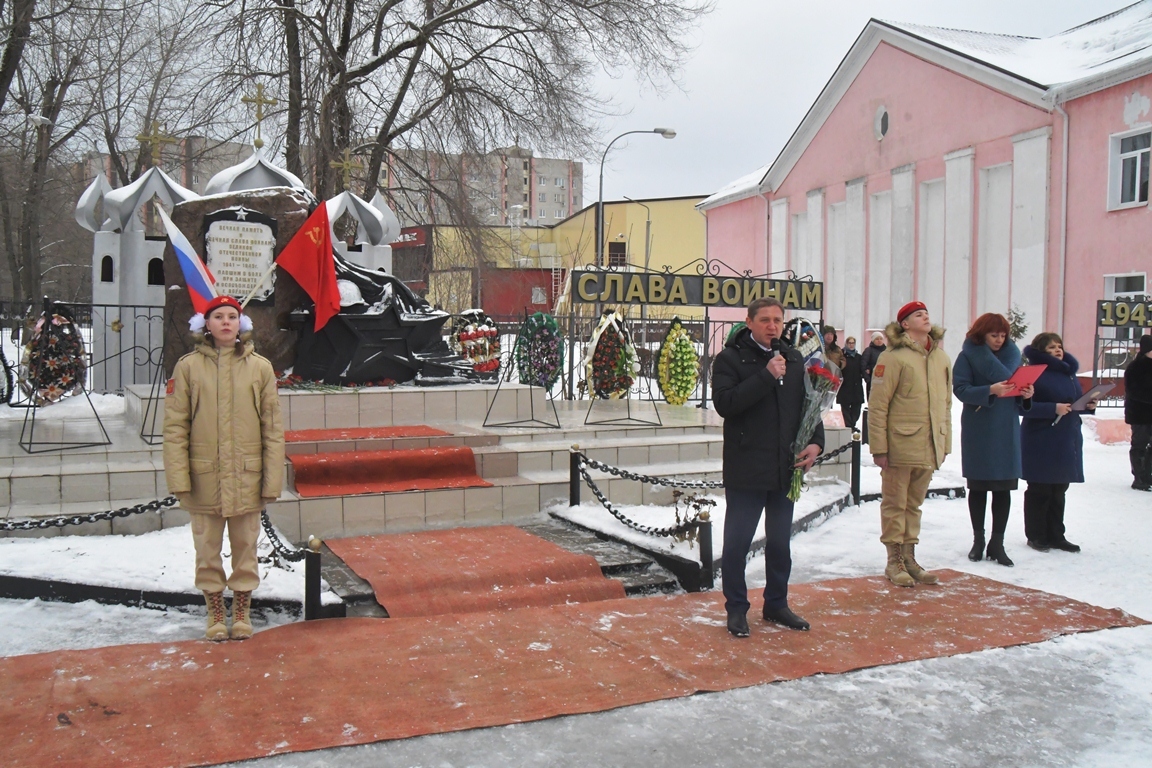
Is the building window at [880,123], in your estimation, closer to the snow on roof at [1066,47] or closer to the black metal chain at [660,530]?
the snow on roof at [1066,47]

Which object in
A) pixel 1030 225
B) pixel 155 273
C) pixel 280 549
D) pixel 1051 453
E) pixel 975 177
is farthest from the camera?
pixel 975 177

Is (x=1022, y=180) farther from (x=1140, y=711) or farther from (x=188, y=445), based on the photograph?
(x=188, y=445)

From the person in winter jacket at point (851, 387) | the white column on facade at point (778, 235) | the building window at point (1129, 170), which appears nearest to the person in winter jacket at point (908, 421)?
the person in winter jacket at point (851, 387)

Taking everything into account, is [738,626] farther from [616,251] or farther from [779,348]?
[616,251]

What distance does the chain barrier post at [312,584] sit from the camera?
17.0 feet

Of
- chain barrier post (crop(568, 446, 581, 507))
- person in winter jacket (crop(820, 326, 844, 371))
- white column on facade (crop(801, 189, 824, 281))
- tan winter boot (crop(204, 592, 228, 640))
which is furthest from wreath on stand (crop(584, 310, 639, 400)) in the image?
white column on facade (crop(801, 189, 824, 281))

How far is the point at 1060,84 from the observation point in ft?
64.3

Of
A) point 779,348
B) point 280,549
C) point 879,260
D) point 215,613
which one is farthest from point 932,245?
point 215,613

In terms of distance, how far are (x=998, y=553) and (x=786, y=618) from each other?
8.07 ft

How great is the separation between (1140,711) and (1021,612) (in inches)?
57.8

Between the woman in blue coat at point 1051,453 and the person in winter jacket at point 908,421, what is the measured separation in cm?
133

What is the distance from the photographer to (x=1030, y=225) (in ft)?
67.5

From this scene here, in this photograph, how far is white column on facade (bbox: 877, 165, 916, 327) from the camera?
2425cm

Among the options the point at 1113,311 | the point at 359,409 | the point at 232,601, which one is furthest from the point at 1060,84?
the point at 232,601
